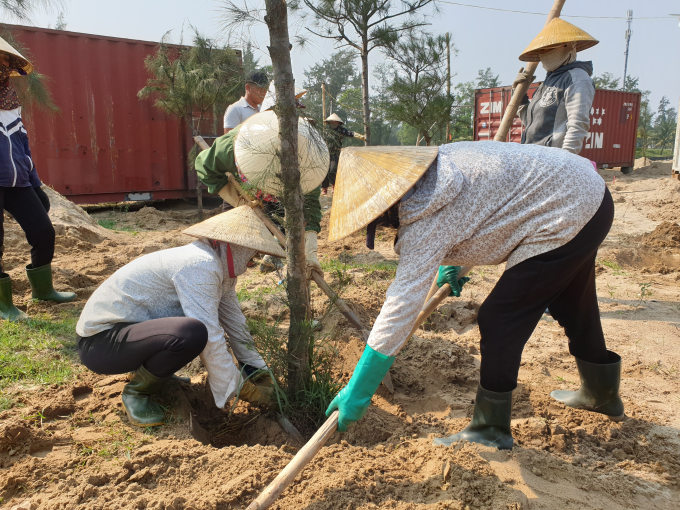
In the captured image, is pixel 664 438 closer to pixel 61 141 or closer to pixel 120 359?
pixel 120 359

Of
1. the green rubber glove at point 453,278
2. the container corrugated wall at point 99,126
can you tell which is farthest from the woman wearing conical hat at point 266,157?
the container corrugated wall at point 99,126

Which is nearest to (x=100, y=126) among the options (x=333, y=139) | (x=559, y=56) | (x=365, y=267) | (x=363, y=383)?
(x=365, y=267)

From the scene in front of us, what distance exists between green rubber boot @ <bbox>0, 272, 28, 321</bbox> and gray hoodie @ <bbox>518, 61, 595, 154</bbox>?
3.99 meters

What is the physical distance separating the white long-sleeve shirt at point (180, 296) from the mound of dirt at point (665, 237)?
5.61 meters

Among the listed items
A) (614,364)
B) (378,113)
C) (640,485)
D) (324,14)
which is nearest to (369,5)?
(324,14)

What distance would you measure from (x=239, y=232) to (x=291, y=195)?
0.30 meters

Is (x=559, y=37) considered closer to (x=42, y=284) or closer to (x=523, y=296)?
(x=523, y=296)

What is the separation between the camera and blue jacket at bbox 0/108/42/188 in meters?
3.37

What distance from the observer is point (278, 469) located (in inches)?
77.6

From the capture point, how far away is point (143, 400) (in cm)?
236

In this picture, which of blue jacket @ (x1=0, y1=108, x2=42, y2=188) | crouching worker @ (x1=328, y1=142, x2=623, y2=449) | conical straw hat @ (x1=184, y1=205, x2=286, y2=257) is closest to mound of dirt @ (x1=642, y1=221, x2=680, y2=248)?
crouching worker @ (x1=328, y1=142, x2=623, y2=449)

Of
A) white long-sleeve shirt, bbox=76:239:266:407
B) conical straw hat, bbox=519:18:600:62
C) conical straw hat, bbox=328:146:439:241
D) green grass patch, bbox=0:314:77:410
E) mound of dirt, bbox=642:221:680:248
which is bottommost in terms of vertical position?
green grass patch, bbox=0:314:77:410

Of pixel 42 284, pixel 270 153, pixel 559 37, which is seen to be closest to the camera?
pixel 270 153

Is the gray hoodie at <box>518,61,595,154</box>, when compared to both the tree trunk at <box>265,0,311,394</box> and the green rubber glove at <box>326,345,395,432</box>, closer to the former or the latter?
the tree trunk at <box>265,0,311,394</box>
